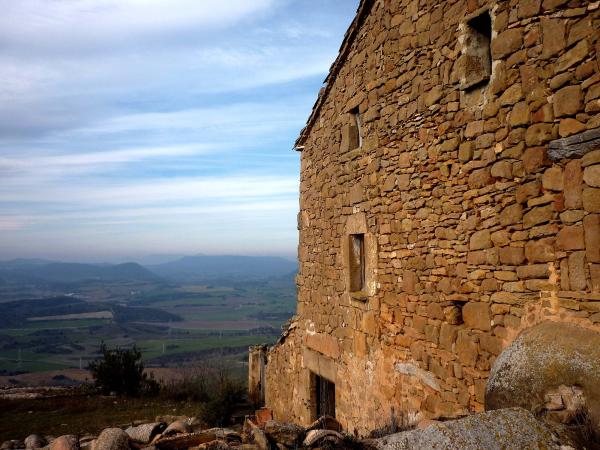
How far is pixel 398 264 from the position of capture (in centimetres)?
596

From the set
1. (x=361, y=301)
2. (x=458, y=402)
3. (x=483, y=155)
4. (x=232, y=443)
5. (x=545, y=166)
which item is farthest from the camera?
(x=361, y=301)

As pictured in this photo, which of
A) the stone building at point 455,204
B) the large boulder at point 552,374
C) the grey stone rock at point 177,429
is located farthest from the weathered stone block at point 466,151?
the grey stone rock at point 177,429

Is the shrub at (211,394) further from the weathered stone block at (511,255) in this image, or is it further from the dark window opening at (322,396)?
the weathered stone block at (511,255)

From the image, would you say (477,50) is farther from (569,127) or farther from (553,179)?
(553,179)

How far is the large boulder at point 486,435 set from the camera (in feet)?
9.22

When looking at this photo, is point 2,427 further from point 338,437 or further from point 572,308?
point 572,308

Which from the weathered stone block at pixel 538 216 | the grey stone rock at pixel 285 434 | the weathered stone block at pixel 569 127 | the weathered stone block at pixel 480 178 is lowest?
the grey stone rock at pixel 285 434

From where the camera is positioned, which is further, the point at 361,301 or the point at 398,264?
the point at 361,301

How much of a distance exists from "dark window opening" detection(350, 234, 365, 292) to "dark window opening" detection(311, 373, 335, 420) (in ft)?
7.38

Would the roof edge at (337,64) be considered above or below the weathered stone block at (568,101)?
above

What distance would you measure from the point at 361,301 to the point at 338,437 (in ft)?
10.7

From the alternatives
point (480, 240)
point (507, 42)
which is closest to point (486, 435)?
point (480, 240)

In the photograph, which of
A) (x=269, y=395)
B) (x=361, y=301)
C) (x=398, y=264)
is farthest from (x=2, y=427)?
(x=398, y=264)

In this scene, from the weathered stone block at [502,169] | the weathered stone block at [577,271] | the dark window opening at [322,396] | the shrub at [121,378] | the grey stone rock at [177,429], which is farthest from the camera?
the shrub at [121,378]
